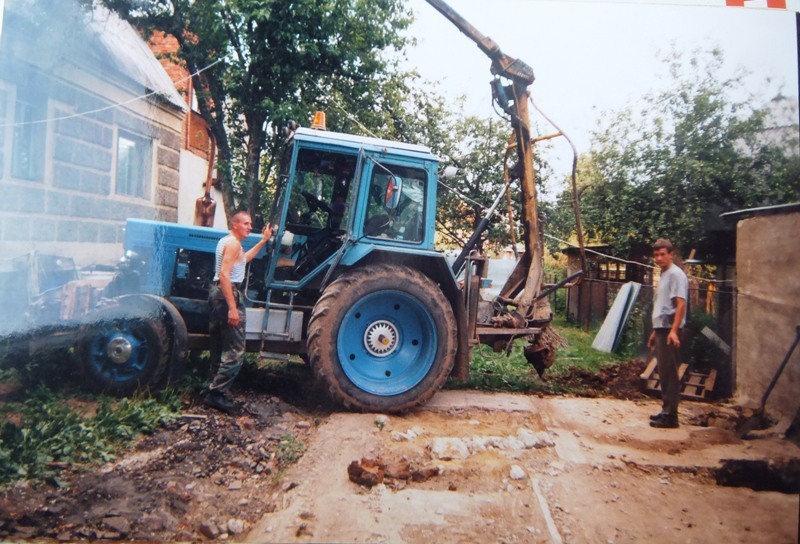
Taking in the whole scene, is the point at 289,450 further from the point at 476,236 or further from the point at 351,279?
the point at 476,236

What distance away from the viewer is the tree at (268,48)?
95.7 inches

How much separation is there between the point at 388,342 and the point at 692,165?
205 cm

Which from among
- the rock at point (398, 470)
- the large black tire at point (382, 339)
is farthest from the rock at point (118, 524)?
the large black tire at point (382, 339)

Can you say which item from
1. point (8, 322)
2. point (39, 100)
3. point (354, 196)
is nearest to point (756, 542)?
point (354, 196)

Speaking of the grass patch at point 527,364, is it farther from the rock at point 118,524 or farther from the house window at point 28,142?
the house window at point 28,142

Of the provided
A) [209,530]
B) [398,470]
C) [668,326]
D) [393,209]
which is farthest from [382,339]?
[668,326]

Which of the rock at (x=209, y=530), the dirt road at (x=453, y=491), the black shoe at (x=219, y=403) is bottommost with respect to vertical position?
the rock at (x=209, y=530)

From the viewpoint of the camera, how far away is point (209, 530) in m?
2.09

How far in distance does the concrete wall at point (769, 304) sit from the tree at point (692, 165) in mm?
119

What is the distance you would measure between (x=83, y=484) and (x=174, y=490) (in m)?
0.36

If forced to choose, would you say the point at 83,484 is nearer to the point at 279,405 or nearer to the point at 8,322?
the point at 8,322

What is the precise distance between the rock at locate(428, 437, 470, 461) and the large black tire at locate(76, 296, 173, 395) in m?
1.54

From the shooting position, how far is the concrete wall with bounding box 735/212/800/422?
214 cm

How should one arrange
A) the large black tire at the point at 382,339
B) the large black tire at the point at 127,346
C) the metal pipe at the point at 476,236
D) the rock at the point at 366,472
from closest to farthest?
the rock at the point at 366,472, the large black tire at the point at 127,346, the metal pipe at the point at 476,236, the large black tire at the point at 382,339
